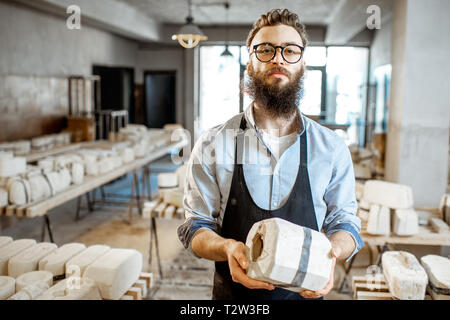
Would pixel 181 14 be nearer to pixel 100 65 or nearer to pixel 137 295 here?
pixel 137 295

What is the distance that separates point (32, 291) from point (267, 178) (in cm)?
92

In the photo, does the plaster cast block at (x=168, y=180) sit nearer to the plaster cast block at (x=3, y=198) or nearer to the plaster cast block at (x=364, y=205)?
the plaster cast block at (x=3, y=198)

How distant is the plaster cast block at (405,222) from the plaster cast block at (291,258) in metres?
1.61

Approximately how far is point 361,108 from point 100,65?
4.02 m

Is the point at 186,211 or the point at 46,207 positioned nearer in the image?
the point at 186,211

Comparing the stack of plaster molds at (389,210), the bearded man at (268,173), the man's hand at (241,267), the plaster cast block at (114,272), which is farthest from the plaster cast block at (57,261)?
Result: the stack of plaster molds at (389,210)

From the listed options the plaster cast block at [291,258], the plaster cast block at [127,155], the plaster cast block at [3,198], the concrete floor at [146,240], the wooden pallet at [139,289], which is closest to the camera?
the plaster cast block at [291,258]

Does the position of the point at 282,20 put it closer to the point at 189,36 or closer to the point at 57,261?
the point at 189,36

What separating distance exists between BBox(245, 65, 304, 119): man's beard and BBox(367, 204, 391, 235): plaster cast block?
1385 mm

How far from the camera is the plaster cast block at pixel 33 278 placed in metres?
1.52

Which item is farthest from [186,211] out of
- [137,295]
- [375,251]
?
[375,251]

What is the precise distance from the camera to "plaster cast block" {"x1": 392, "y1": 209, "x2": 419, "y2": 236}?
2281 mm

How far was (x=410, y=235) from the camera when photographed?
2336mm

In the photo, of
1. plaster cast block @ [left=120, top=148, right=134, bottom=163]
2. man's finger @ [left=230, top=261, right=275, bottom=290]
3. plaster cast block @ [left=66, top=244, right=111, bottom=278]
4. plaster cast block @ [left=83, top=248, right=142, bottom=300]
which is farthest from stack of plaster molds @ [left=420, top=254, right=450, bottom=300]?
plaster cast block @ [left=120, top=148, right=134, bottom=163]
